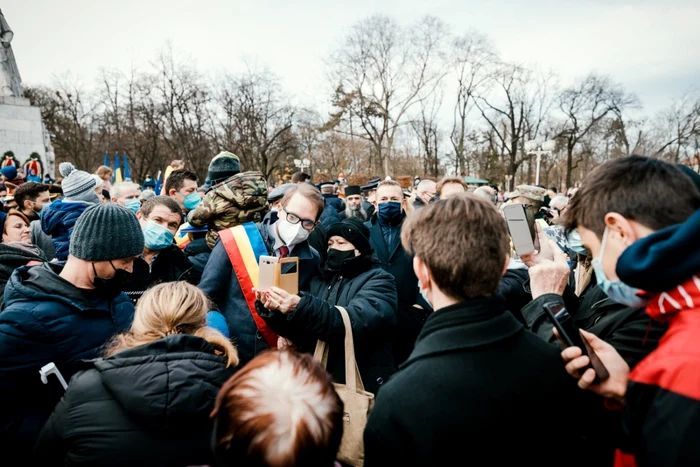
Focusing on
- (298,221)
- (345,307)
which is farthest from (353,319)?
(298,221)

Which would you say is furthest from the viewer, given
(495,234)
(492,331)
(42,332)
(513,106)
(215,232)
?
(513,106)

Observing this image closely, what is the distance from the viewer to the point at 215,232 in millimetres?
3281

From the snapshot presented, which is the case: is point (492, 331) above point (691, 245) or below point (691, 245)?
below

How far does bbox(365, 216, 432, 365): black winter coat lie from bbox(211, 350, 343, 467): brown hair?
9.91 feet

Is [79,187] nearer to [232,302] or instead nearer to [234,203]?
[234,203]

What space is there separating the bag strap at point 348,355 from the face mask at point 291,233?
70cm

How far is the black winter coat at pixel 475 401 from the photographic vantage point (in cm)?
125

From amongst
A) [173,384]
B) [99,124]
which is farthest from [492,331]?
[99,124]

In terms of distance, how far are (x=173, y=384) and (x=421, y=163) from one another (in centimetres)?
4662

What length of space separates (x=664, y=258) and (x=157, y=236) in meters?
3.20

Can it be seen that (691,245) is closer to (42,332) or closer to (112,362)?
(112,362)

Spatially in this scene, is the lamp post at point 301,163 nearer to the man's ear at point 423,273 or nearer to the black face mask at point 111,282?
the black face mask at point 111,282

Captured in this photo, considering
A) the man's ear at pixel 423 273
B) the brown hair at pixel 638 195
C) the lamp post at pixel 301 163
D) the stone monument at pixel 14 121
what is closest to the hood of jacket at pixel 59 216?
the man's ear at pixel 423 273

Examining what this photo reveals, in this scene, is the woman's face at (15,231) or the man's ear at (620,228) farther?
the woman's face at (15,231)
